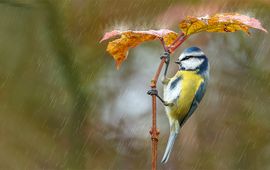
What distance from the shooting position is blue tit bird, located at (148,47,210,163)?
4.19 feet

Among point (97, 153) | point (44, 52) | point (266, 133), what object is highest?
point (44, 52)

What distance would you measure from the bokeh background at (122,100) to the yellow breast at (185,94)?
9.01ft

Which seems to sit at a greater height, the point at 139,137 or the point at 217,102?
the point at 217,102

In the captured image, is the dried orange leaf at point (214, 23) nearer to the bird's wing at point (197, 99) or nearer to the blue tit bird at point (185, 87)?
the blue tit bird at point (185, 87)

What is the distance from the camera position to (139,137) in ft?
15.4

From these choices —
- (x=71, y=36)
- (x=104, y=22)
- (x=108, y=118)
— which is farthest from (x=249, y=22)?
(x=108, y=118)

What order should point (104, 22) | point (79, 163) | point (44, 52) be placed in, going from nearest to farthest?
point (79, 163) < point (104, 22) < point (44, 52)

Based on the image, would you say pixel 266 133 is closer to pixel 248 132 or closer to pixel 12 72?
pixel 248 132

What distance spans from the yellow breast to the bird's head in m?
0.01

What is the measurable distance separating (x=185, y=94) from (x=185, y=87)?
3 cm

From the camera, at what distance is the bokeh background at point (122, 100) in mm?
4289

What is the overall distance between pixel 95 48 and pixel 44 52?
0.43 meters

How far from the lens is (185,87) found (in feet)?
4.37

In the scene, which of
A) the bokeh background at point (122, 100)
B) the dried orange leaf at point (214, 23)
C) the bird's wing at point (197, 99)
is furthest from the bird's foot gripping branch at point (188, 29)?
the bokeh background at point (122, 100)
